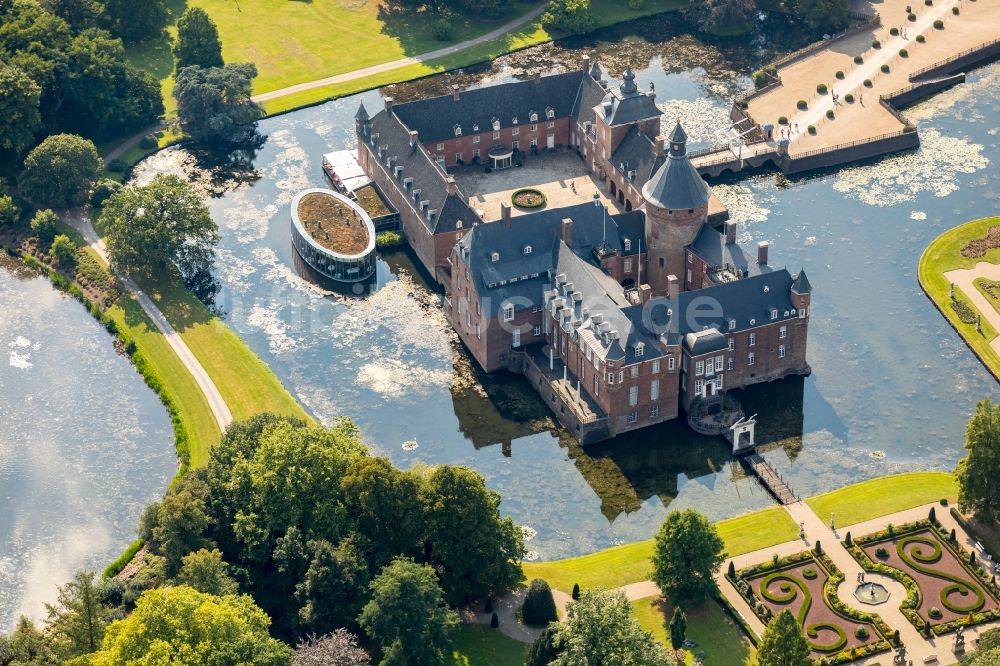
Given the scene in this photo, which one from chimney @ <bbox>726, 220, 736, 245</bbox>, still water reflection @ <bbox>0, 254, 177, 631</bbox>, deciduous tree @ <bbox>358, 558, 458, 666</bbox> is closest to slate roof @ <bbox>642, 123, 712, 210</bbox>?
chimney @ <bbox>726, 220, 736, 245</bbox>

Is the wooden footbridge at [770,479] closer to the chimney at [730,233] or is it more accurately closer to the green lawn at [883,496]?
the green lawn at [883,496]

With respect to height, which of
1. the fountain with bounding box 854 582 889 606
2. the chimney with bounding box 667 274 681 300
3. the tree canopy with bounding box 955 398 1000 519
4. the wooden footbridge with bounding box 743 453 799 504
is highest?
the chimney with bounding box 667 274 681 300

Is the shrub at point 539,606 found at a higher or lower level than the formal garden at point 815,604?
higher

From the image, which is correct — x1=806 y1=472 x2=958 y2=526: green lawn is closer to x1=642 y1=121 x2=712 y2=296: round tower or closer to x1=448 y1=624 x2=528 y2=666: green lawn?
x1=448 y1=624 x2=528 y2=666: green lawn

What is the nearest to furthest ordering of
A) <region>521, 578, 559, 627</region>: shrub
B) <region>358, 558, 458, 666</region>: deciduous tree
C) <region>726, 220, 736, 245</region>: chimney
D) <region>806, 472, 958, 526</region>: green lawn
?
<region>358, 558, 458, 666</region>: deciduous tree
<region>521, 578, 559, 627</region>: shrub
<region>806, 472, 958, 526</region>: green lawn
<region>726, 220, 736, 245</region>: chimney

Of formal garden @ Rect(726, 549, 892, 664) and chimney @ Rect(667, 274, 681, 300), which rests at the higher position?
chimney @ Rect(667, 274, 681, 300)

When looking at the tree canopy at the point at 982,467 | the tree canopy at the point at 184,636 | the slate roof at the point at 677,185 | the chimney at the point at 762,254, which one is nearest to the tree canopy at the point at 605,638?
the tree canopy at the point at 184,636
